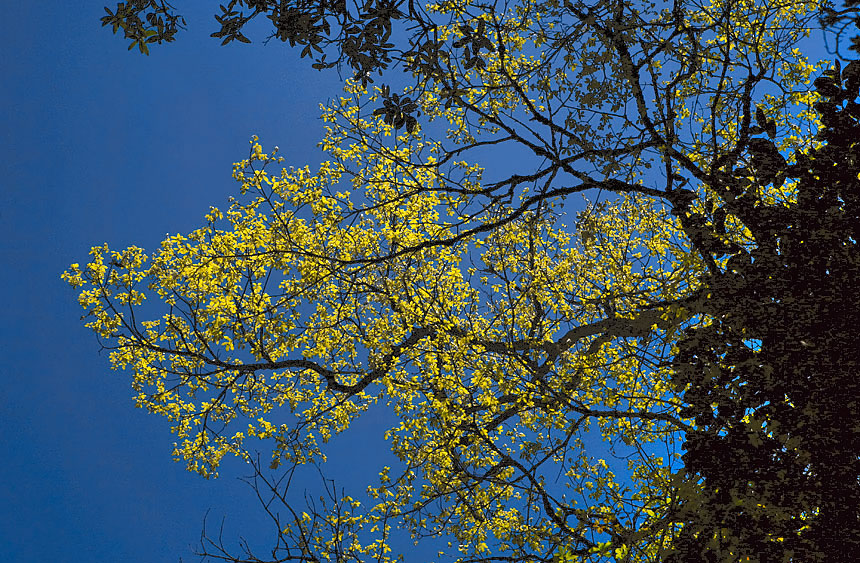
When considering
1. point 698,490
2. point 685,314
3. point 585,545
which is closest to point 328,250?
point 585,545

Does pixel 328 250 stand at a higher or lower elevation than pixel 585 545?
higher

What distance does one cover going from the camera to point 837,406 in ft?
8.01

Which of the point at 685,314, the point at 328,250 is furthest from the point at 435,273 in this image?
the point at 685,314

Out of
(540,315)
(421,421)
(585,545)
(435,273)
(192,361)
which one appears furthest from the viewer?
(435,273)

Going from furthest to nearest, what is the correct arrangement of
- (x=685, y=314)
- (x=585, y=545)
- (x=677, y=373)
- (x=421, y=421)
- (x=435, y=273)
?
(x=435, y=273), (x=421, y=421), (x=585, y=545), (x=685, y=314), (x=677, y=373)

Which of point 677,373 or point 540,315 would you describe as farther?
point 540,315

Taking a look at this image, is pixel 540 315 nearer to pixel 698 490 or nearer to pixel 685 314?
pixel 685 314

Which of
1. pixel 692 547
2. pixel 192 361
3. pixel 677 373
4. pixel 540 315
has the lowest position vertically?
pixel 692 547

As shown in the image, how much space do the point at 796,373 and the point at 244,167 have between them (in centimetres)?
736

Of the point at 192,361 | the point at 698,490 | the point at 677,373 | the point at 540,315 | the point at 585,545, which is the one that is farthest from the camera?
the point at 192,361

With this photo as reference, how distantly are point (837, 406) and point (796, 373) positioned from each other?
7.0 inches

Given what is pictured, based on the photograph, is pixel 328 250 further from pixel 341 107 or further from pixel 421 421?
pixel 421 421

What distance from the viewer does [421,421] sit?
25.2 ft

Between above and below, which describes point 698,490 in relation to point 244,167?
below
